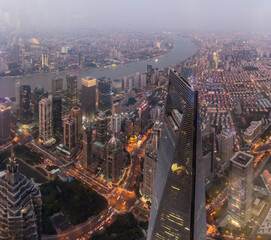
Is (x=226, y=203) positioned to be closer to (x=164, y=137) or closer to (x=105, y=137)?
(x=164, y=137)

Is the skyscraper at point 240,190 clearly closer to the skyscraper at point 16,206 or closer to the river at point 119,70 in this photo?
the skyscraper at point 16,206

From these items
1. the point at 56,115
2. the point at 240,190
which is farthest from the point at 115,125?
the point at 240,190

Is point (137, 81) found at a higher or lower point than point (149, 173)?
higher

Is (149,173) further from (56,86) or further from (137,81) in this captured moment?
(137,81)

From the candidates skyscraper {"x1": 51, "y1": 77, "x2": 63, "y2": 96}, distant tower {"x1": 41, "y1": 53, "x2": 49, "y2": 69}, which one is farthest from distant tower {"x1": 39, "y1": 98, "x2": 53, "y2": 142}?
distant tower {"x1": 41, "y1": 53, "x2": 49, "y2": 69}

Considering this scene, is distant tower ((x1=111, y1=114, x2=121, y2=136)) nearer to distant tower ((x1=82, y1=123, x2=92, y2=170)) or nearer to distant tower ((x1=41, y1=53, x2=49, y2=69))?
distant tower ((x1=82, y1=123, x2=92, y2=170))

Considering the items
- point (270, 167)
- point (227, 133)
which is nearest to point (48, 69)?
point (227, 133)
